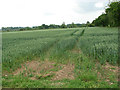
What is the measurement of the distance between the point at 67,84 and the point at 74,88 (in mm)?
350

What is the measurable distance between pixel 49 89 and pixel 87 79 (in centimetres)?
163

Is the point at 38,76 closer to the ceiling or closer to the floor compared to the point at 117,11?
closer to the floor

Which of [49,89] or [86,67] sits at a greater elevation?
[86,67]

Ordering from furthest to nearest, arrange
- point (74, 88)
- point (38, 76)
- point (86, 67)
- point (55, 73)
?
point (86, 67), point (55, 73), point (38, 76), point (74, 88)

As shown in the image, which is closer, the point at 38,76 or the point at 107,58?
the point at 38,76


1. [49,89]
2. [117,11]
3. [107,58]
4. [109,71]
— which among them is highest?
[117,11]

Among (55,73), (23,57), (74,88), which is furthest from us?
(23,57)

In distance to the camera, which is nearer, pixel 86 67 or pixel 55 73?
pixel 55 73

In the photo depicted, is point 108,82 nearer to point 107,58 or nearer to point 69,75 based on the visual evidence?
point 69,75

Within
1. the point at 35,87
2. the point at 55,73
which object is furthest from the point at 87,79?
the point at 35,87

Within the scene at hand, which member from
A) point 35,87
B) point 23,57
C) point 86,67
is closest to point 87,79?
point 86,67

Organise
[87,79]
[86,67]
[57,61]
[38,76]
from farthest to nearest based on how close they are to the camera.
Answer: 1. [57,61]
2. [86,67]
3. [38,76]
4. [87,79]

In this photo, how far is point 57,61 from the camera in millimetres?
6340

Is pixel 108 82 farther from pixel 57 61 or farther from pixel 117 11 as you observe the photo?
pixel 117 11
